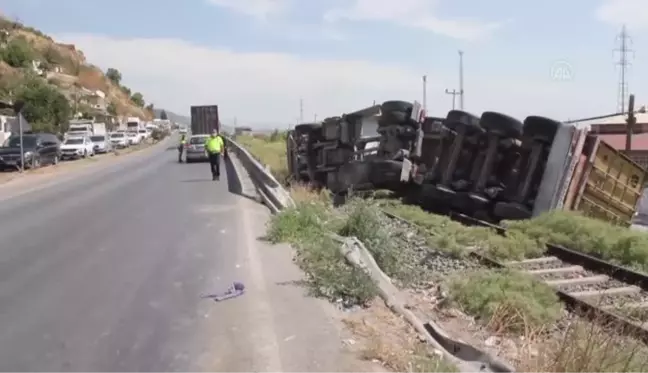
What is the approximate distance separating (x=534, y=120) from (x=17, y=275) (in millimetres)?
11188

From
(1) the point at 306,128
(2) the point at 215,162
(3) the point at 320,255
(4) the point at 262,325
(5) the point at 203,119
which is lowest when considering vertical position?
(4) the point at 262,325

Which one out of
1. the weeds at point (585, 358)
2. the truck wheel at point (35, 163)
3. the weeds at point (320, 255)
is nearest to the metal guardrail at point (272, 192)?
the weeds at point (320, 255)

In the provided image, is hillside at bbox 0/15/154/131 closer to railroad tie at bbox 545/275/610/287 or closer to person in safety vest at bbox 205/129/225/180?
person in safety vest at bbox 205/129/225/180

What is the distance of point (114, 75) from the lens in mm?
180375

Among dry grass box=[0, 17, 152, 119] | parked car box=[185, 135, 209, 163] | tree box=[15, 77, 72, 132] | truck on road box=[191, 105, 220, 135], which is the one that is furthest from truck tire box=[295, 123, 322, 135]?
dry grass box=[0, 17, 152, 119]

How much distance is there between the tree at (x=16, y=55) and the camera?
311 feet

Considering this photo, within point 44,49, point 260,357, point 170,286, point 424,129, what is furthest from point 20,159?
point 44,49

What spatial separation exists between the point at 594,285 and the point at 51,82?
97143 mm

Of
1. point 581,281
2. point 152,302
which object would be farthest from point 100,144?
point 152,302

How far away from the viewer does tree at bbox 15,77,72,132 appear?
219ft

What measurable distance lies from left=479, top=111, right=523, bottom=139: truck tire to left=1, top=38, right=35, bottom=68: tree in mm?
88810

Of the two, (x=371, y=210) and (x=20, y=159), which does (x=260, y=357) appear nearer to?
(x=371, y=210)

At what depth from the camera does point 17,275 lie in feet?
30.2

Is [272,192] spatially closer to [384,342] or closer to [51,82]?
[384,342]
